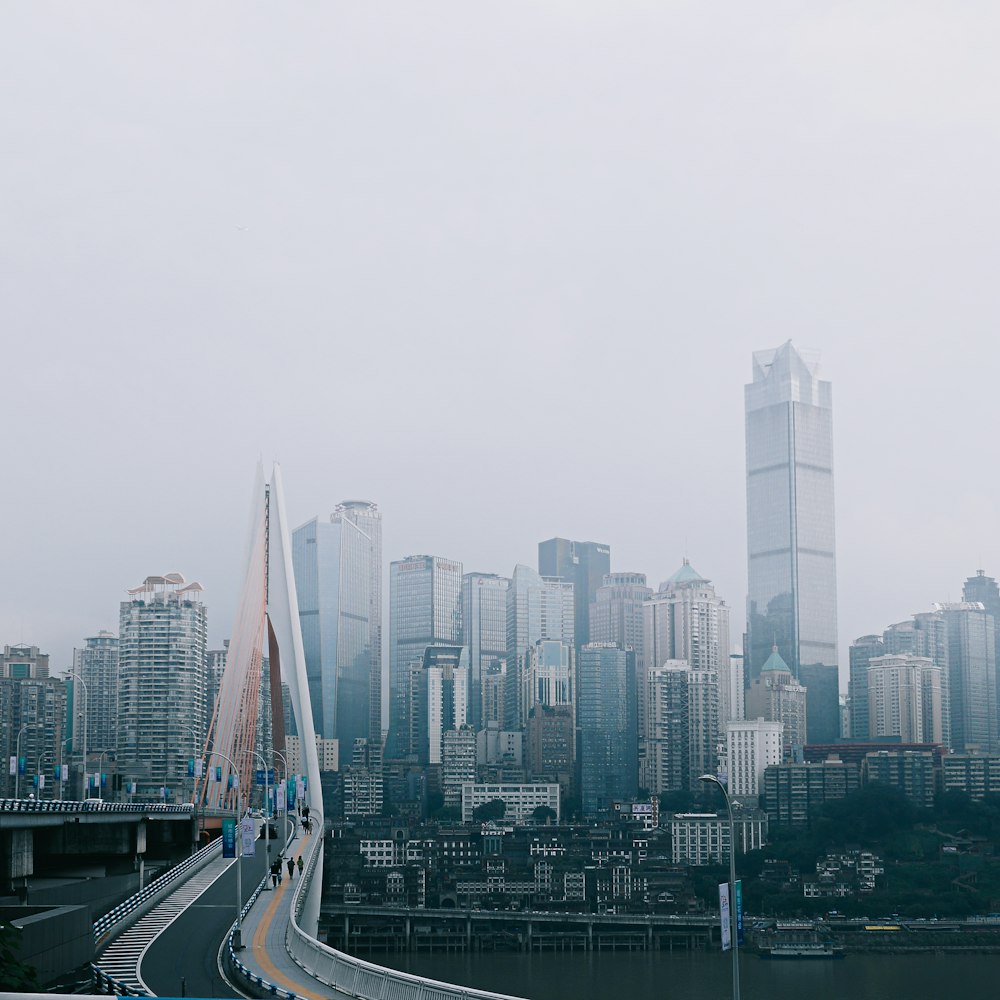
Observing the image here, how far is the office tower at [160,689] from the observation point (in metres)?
107

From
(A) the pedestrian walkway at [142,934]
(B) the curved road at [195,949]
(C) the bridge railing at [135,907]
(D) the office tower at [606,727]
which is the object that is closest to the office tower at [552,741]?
(D) the office tower at [606,727]

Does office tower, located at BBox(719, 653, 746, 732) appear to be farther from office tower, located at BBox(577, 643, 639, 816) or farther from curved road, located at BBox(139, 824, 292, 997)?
curved road, located at BBox(139, 824, 292, 997)

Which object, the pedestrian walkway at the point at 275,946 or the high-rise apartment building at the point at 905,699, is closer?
the pedestrian walkway at the point at 275,946

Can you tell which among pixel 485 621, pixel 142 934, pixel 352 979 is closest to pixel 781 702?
pixel 485 621

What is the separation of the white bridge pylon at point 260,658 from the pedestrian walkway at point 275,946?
29308mm

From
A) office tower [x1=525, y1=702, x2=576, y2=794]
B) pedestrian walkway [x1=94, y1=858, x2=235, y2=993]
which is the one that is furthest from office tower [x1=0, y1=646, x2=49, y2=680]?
pedestrian walkway [x1=94, y1=858, x2=235, y2=993]

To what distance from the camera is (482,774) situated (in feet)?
420

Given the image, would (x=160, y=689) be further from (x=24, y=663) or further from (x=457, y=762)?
(x=457, y=762)

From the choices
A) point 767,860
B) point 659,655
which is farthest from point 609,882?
point 659,655

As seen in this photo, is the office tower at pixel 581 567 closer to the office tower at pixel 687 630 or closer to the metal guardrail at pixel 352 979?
the office tower at pixel 687 630

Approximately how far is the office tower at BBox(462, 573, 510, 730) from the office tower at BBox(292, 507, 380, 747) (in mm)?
12134

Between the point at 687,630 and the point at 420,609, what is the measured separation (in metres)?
38.2

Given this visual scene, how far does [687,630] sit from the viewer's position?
503ft

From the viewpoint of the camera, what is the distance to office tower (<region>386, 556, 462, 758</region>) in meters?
170
